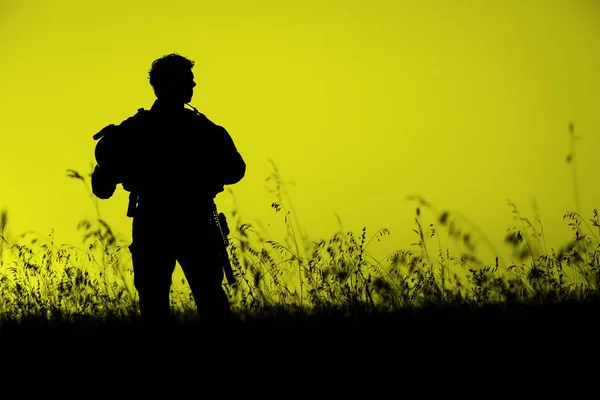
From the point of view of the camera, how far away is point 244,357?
17.4ft

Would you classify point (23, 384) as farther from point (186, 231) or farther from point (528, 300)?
point (528, 300)

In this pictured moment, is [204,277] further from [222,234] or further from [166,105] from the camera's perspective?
[166,105]

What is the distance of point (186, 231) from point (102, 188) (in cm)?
57

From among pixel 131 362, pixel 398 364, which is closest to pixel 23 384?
pixel 131 362

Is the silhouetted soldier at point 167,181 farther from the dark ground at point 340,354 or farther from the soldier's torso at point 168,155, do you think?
the dark ground at point 340,354

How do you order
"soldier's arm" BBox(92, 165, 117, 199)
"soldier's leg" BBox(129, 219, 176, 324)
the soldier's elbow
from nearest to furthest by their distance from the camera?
1. "soldier's leg" BBox(129, 219, 176, 324)
2. "soldier's arm" BBox(92, 165, 117, 199)
3. the soldier's elbow

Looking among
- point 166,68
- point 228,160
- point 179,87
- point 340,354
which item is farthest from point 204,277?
point 166,68

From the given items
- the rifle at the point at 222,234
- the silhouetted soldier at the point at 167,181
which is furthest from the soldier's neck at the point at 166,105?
the rifle at the point at 222,234

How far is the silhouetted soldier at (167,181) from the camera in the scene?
203 inches

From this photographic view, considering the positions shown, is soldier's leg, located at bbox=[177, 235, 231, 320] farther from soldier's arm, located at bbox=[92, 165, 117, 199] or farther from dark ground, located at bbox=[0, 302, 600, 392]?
soldier's arm, located at bbox=[92, 165, 117, 199]

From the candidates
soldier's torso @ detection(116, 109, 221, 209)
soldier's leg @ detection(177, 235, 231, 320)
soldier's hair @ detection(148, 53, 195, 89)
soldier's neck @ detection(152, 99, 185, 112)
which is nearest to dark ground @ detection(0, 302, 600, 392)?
soldier's leg @ detection(177, 235, 231, 320)

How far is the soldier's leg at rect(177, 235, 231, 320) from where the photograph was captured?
5.18m

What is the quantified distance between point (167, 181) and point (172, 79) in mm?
586

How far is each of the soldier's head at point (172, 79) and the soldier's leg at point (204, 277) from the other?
2.78 ft
